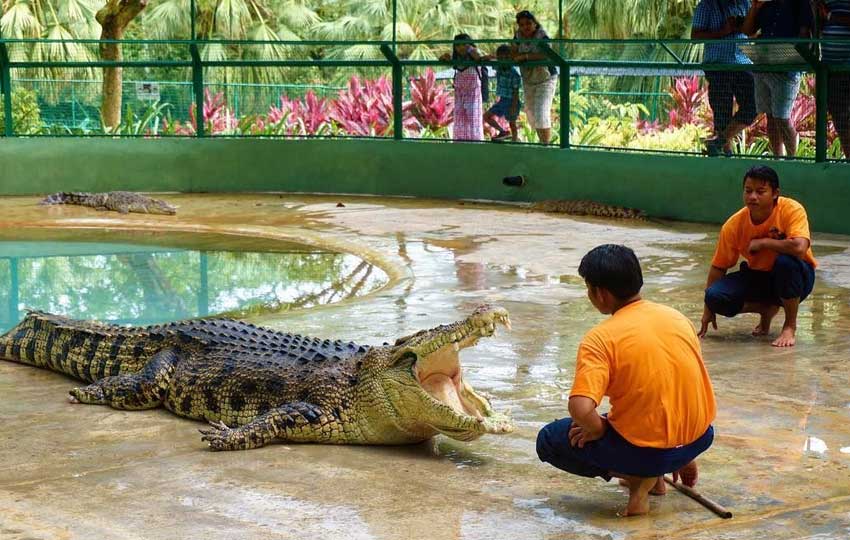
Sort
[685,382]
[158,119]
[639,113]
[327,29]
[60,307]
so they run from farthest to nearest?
[327,29]
[158,119]
[639,113]
[60,307]
[685,382]

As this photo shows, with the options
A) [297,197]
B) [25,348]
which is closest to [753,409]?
[25,348]

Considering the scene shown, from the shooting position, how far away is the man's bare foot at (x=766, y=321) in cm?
607

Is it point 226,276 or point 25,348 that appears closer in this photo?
point 25,348

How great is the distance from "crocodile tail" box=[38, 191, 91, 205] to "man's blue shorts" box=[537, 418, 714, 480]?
983 centimetres

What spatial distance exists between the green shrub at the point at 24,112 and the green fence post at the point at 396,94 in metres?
4.28

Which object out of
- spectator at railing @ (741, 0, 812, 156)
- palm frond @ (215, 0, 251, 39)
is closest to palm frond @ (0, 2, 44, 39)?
palm frond @ (215, 0, 251, 39)

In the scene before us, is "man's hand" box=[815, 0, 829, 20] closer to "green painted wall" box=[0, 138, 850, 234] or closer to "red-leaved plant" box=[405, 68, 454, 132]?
"green painted wall" box=[0, 138, 850, 234]

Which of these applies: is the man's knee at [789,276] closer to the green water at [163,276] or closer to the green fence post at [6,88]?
the green water at [163,276]

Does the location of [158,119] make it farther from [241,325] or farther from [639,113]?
[241,325]

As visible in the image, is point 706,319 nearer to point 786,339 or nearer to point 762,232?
point 786,339

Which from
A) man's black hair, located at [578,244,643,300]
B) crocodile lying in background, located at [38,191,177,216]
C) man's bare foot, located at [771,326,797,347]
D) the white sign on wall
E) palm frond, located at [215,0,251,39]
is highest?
palm frond, located at [215,0,251,39]

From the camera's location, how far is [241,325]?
5.18 meters

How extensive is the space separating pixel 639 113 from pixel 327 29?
2903 centimetres

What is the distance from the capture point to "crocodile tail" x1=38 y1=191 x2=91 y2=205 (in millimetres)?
12578
